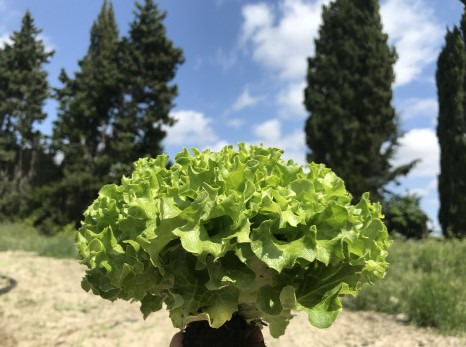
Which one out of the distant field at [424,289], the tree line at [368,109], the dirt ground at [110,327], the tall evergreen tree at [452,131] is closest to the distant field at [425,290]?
the distant field at [424,289]

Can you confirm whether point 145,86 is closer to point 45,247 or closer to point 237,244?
point 45,247

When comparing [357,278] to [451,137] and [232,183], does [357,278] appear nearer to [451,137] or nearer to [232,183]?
[232,183]

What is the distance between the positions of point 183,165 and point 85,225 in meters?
0.51

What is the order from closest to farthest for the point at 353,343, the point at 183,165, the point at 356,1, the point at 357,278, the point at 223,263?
the point at 223,263
the point at 357,278
the point at 183,165
the point at 353,343
the point at 356,1

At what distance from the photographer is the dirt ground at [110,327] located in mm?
4438

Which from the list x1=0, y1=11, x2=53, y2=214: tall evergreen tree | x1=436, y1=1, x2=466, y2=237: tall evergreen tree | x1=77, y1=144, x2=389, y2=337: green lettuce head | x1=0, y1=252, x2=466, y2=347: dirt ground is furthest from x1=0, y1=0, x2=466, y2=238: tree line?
x1=77, y1=144, x2=389, y2=337: green lettuce head

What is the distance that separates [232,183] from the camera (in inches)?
61.8

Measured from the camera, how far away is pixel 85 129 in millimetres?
17703

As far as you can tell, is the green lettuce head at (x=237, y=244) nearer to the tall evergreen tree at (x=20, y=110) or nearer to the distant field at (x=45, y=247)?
the distant field at (x=45, y=247)

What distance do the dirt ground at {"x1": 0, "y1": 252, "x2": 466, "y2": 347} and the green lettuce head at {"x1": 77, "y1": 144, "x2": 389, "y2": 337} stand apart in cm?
300

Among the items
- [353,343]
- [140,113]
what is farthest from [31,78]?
[353,343]

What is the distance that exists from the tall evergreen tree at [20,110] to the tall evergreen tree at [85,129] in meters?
3.51

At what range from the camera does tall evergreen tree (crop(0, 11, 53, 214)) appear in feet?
69.1

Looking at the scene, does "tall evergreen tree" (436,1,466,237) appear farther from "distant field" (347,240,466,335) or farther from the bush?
"distant field" (347,240,466,335)
